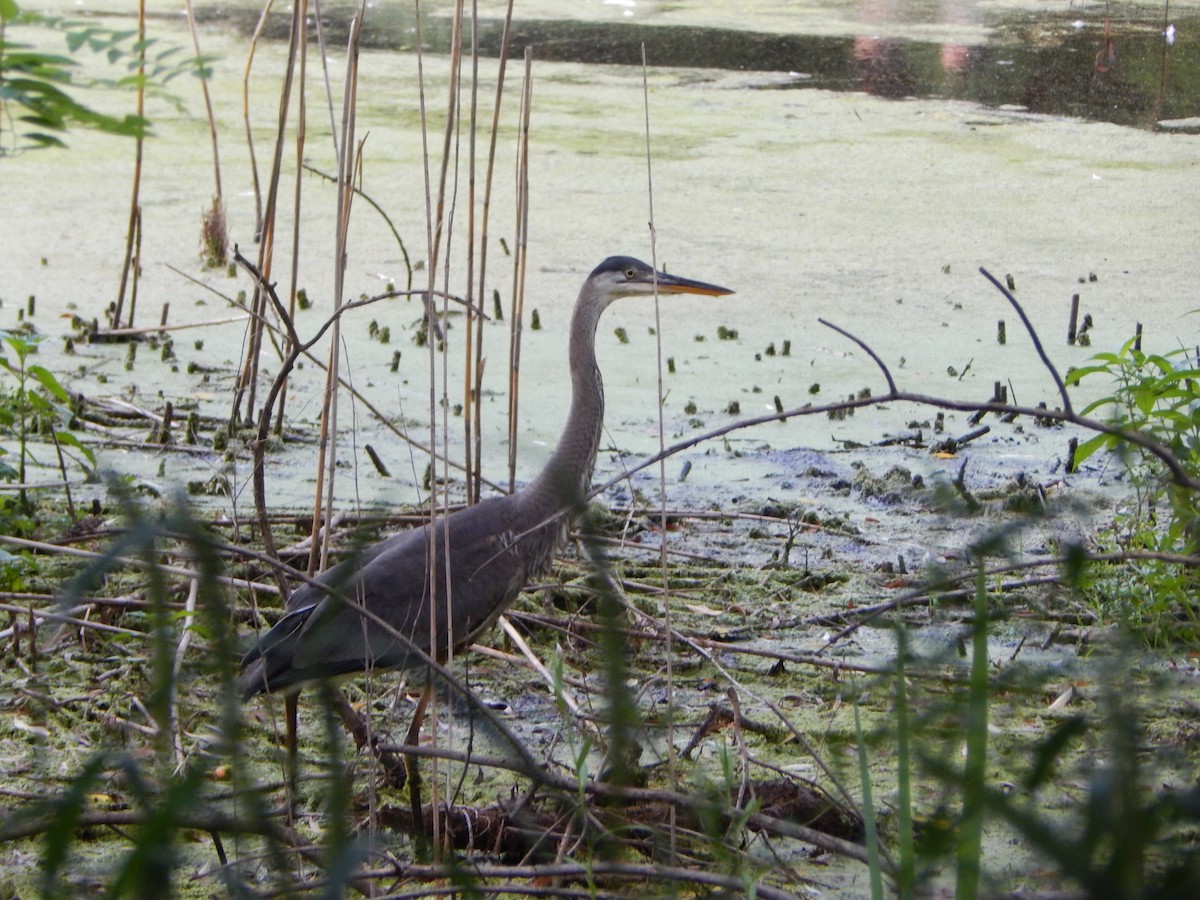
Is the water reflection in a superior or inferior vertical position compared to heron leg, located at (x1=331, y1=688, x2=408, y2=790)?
superior

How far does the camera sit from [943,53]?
30.4ft

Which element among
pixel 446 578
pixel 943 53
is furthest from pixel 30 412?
pixel 943 53

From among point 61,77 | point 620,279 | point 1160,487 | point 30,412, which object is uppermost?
point 61,77

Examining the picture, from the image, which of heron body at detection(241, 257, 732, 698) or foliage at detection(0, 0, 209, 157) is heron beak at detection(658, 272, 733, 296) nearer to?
heron body at detection(241, 257, 732, 698)

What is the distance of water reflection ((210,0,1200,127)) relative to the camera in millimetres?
8156

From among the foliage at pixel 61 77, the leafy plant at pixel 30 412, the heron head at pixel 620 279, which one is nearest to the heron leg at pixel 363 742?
the leafy plant at pixel 30 412

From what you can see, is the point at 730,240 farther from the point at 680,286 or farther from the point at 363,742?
the point at 363,742

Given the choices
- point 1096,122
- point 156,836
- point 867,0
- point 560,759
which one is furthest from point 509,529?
point 867,0

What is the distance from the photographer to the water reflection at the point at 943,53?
A: 816 centimetres

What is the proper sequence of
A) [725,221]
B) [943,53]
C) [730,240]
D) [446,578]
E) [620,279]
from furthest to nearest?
[943,53], [725,221], [730,240], [620,279], [446,578]

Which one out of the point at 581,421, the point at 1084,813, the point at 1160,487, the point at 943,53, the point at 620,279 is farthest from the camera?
the point at 943,53

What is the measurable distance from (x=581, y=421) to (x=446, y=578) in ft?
2.48

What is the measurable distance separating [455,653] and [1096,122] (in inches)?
236

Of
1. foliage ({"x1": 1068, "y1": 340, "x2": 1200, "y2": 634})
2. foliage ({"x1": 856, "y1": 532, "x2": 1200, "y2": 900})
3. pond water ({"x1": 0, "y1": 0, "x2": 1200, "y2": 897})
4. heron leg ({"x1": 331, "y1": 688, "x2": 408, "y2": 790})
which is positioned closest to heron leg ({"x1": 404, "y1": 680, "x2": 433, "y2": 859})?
heron leg ({"x1": 331, "y1": 688, "x2": 408, "y2": 790})
